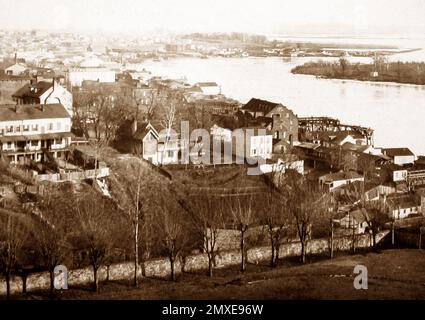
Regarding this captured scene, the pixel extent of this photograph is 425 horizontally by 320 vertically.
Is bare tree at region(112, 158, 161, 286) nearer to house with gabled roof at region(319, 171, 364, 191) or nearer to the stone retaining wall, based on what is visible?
the stone retaining wall

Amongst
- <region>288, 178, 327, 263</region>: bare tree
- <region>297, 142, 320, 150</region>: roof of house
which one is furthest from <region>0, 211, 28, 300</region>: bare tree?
<region>297, 142, 320, 150</region>: roof of house

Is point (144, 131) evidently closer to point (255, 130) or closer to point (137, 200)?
point (255, 130)

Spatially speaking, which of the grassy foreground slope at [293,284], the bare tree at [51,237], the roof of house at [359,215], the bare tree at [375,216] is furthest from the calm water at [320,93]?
the bare tree at [51,237]

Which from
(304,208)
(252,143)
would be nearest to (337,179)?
(252,143)

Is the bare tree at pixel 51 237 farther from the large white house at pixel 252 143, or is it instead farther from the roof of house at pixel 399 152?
the roof of house at pixel 399 152

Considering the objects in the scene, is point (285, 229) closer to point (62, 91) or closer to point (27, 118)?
point (27, 118)

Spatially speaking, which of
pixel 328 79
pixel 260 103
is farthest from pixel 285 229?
pixel 328 79
